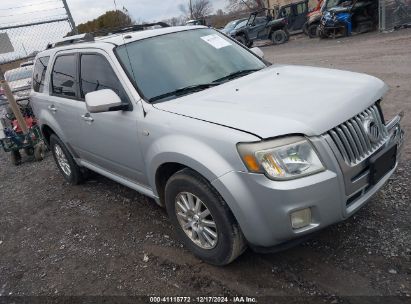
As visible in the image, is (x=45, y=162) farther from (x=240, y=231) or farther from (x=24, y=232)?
(x=240, y=231)

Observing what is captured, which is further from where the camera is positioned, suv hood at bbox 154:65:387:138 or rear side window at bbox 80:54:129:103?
rear side window at bbox 80:54:129:103

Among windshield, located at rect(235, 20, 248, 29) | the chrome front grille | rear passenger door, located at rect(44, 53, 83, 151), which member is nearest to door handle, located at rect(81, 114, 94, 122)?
rear passenger door, located at rect(44, 53, 83, 151)

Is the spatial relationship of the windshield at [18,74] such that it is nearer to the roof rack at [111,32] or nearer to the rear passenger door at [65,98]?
the rear passenger door at [65,98]

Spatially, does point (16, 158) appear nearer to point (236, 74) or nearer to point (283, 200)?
point (236, 74)

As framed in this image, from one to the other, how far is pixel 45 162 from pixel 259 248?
18.5ft

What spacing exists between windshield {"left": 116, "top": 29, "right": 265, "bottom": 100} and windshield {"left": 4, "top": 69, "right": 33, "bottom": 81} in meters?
9.76

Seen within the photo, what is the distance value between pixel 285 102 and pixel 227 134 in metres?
0.55

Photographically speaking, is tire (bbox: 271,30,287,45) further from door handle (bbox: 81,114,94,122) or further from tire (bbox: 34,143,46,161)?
door handle (bbox: 81,114,94,122)

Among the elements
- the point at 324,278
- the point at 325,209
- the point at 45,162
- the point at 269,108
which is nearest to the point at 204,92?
the point at 269,108

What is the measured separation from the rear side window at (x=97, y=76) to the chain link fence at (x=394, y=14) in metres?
16.2

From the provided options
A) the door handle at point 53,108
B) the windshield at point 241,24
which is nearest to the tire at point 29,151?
the door handle at point 53,108

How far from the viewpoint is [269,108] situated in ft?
8.93

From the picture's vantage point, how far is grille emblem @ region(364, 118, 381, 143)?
9.12 feet

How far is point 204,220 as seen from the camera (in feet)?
9.96
